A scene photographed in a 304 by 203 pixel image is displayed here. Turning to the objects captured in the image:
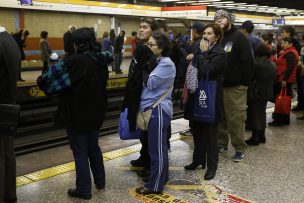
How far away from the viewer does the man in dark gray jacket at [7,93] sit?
2.88 m

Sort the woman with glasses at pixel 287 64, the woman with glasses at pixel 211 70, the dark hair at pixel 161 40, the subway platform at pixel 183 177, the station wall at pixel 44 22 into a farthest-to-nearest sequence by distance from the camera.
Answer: the station wall at pixel 44 22
the woman with glasses at pixel 287 64
the woman with glasses at pixel 211 70
the subway platform at pixel 183 177
the dark hair at pixel 161 40

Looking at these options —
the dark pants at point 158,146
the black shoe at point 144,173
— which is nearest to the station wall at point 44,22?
the black shoe at point 144,173

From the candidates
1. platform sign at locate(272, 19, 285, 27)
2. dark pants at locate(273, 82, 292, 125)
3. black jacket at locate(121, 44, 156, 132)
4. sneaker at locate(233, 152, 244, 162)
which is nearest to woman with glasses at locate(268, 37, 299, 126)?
dark pants at locate(273, 82, 292, 125)

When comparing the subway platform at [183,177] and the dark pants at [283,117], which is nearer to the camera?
the subway platform at [183,177]

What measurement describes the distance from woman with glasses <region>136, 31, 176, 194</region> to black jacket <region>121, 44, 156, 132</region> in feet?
0.13

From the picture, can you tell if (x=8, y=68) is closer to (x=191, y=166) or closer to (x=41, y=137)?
(x=191, y=166)

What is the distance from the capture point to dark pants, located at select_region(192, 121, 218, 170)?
3.85m

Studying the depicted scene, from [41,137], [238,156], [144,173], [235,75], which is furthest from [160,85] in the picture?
[41,137]

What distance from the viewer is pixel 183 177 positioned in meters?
3.93

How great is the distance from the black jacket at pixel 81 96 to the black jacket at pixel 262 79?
2.74 m

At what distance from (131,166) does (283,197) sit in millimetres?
1725

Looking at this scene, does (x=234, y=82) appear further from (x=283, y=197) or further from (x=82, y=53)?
(x=82, y=53)

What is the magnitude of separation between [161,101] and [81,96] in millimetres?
736

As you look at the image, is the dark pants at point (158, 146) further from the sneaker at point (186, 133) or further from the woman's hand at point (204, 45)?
the sneaker at point (186, 133)
